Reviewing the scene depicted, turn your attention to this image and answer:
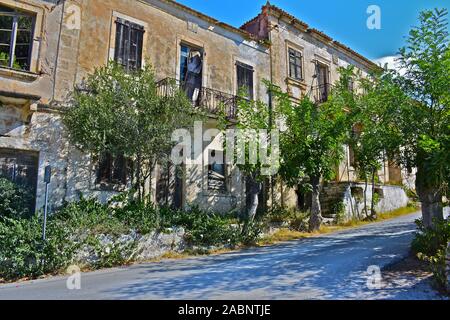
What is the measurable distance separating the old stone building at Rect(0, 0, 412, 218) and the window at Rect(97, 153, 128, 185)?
3 cm

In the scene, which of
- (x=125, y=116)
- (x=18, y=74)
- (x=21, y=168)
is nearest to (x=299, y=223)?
(x=125, y=116)

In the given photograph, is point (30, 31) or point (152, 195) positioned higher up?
point (30, 31)

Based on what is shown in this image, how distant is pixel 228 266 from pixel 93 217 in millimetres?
3875

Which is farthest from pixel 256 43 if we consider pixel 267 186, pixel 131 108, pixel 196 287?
pixel 196 287

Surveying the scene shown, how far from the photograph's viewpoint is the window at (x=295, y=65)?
58.2 ft

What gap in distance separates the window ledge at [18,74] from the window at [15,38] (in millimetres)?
155

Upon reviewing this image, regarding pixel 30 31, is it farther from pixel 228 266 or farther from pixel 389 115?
pixel 389 115

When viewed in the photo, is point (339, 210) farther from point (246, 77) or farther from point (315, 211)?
point (246, 77)

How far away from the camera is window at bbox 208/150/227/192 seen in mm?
14023

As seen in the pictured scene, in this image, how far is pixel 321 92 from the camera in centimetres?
1892

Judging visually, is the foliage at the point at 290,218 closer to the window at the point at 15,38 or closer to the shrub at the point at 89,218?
the shrub at the point at 89,218

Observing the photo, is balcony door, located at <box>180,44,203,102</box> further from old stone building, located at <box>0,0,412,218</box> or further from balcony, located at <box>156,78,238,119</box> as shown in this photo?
balcony, located at <box>156,78,238,119</box>

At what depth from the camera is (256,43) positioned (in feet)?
54.3

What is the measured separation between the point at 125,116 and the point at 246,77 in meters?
7.02
